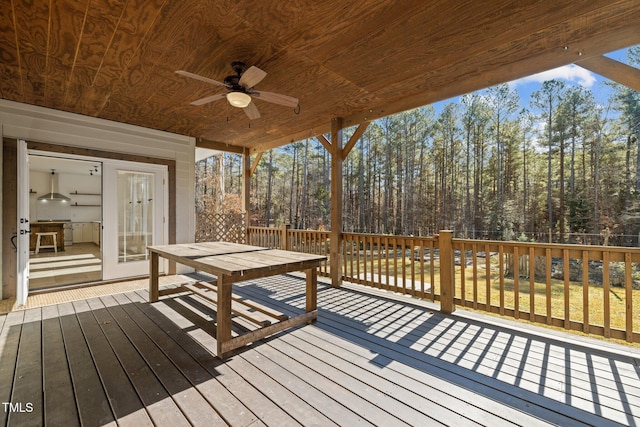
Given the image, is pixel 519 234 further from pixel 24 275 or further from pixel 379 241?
pixel 24 275

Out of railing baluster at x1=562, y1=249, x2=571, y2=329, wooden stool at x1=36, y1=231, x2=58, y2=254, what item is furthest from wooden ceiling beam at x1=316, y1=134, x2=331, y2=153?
wooden stool at x1=36, y1=231, x2=58, y2=254

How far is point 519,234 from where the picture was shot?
48.6ft

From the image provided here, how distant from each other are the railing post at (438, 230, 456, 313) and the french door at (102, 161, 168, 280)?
476cm

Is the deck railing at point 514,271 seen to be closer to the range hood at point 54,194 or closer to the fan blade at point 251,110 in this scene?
the fan blade at point 251,110

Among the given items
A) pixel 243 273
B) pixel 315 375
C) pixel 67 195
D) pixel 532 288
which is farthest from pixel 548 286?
pixel 67 195

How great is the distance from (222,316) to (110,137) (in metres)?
4.18

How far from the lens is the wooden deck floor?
5.13 feet

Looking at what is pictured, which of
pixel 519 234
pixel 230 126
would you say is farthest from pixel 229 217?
pixel 519 234

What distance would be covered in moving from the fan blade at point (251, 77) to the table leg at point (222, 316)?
1800mm

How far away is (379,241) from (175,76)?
11.1ft

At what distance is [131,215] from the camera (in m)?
4.90

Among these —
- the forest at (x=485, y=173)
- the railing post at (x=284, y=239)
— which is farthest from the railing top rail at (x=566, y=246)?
the forest at (x=485, y=173)

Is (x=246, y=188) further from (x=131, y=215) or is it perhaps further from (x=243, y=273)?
(x=243, y=273)

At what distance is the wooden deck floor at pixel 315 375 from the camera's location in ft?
5.13
